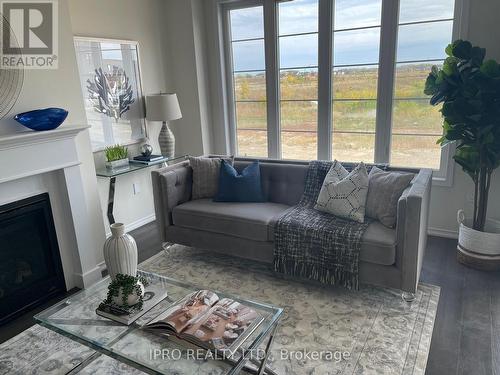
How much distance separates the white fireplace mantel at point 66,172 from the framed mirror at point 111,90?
2.61ft

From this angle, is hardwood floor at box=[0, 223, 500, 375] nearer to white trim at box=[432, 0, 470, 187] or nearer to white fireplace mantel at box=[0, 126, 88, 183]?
white trim at box=[432, 0, 470, 187]

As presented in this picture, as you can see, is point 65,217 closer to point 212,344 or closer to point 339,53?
point 212,344

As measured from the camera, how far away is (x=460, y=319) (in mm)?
2377

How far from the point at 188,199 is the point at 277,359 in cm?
175

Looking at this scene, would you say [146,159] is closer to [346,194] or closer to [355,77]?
[346,194]

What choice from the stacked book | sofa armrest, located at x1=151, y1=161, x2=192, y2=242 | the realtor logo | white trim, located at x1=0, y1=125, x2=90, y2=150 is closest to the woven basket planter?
sofa armrest, located at x1=151, y1=161, x2=192, y2=242

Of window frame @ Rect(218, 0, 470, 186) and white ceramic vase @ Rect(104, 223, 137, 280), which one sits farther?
window frame @ Rect(218, 0, 470, 186)

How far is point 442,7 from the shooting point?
3.20 metres

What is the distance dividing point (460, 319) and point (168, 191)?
7.66 ft

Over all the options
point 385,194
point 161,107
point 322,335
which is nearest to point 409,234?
point 385,194

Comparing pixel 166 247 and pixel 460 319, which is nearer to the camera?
pixel 460 319

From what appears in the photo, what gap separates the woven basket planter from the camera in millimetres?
2875

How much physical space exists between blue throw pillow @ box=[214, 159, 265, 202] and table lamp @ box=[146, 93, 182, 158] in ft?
3.15

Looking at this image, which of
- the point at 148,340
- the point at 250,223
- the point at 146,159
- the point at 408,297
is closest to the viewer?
the point at 148,340
